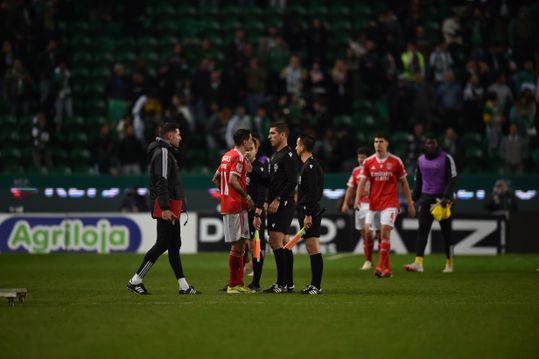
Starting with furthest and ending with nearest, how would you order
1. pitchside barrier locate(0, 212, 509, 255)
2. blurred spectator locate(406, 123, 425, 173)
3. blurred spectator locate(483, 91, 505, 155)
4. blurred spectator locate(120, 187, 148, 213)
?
blurred spectator locate(483, 91, 505, 155), blurred spectator locate(120, 187, 148, 213), blurred spectator locate(406, 123, 425, 173), pitchside barrier locate(0, 212, 509, 255)

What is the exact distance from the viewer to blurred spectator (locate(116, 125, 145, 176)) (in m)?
27.6

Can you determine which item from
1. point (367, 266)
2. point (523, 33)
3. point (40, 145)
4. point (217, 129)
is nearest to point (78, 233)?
point (40, 145)

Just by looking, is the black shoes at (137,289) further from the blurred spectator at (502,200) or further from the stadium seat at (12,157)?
the stadium seat at (12,157)

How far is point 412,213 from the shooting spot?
693 inches

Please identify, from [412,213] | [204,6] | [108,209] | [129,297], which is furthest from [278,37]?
[129,297]

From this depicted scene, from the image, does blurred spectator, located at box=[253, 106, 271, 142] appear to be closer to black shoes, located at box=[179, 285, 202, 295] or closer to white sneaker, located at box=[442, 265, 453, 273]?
white sneaker, located at box=[442, 265, 453, 273]

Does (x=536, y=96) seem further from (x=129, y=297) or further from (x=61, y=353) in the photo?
(x=61, y=353)

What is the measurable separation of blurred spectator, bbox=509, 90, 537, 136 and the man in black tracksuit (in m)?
15.0

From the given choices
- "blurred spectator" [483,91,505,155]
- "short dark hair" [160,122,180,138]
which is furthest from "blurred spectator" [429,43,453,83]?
"short dark hair" [160,122,180,138]

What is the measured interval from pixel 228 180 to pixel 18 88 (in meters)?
16.9

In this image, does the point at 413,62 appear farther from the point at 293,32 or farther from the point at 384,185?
the point at 384,185

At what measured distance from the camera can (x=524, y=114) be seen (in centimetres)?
2727

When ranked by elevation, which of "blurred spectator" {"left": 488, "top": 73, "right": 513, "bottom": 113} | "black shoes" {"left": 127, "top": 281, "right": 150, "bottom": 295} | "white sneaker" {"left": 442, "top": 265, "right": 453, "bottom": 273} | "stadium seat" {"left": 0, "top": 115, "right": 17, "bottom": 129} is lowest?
Answer: "white sneaker" {"left": 442, "top": 265, "right": 453, "bottom": 273}

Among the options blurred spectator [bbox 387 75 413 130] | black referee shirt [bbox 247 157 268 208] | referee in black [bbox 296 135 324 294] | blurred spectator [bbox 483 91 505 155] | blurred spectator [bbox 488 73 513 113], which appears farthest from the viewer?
blurred spectator [bbox 387 75 413 130]
